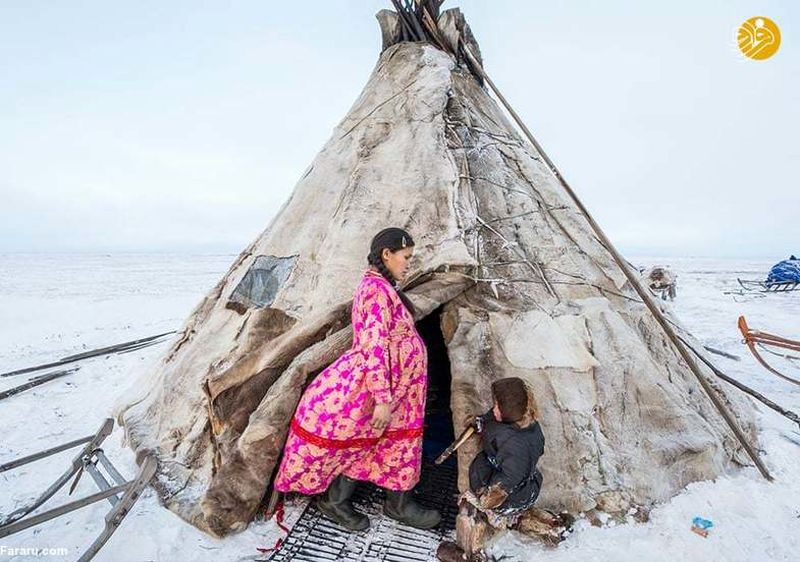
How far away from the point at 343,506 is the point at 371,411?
2.56 feet

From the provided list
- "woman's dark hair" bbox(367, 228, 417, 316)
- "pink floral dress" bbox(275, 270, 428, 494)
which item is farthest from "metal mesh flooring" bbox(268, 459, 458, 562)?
"woman's dark hair" bbox(367, 228, 417, 316)

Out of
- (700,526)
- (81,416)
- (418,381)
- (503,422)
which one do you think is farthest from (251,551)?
(81,416)

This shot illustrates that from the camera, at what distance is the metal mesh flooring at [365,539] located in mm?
2664

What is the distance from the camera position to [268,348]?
10.2 ft

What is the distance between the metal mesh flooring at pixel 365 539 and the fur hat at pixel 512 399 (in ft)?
3.44

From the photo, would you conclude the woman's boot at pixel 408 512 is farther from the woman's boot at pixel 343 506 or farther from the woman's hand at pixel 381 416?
the woman's hand at pixel 381 416

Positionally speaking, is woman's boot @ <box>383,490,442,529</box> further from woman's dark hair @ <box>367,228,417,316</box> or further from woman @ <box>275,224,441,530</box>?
woman's dark hair @ <box>367,228,417,316</box>

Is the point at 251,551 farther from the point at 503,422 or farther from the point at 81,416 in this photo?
the point at 81,416

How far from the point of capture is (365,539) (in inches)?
110

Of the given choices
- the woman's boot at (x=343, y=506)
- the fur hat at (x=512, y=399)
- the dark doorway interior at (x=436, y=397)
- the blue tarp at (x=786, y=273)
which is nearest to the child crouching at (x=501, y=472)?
the fur hat at (x=512, y=399)

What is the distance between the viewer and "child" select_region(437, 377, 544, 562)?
242 cm

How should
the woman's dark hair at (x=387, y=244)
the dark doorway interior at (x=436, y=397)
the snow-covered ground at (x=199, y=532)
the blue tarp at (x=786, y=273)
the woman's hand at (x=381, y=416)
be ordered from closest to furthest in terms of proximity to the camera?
the woman's hand at (x=381, y=416) → the woman's dark hair at (x=387, y=244) → the snow-covered ground at (x=199, y=532) → the dark doorway interior at (x=436, y=397) → the blue tarp at (x=786, y=273)

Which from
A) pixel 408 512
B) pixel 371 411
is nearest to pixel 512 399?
pixel 371 411

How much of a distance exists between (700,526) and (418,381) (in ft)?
6.66
